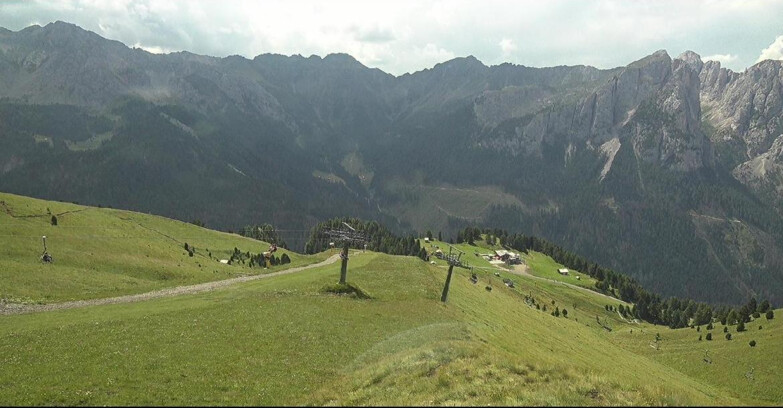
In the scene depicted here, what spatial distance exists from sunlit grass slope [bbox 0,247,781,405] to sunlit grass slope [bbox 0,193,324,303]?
607 inches

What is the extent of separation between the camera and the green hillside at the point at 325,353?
24781mm

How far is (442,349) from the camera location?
29.9 m

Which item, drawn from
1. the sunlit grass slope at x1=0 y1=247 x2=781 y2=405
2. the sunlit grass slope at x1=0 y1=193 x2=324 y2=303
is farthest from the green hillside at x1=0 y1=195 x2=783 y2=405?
the sunlit grass slope at x1=0 y1=193 x2=324 y2=303

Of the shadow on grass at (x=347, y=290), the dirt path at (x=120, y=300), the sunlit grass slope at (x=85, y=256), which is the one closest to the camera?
the dirt path at (x=120, y=300)

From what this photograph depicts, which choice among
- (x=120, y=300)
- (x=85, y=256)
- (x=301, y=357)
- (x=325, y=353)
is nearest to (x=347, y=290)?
(x=325, y=353)

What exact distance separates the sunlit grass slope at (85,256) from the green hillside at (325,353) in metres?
0.76

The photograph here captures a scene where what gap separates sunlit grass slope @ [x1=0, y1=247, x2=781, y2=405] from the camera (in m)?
24.1

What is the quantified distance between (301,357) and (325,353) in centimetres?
196

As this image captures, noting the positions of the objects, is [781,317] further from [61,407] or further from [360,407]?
[61,407]

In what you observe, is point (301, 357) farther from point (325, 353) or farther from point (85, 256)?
point (85, 256)

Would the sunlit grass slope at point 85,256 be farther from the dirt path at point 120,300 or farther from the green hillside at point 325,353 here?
the dirt path at point 120,300

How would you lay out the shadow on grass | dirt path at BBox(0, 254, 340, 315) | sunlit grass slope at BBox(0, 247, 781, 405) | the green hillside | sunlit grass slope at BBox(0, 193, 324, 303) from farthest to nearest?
1. sunlit grass slope at BBox(0, 193, 324, 303)
2. the shadow on grass
3. dirt path at BBox(0, 254, 340, 315)
4. the green hillside
5. sunlit grass slope at BBox(0, 247, 781, 405)

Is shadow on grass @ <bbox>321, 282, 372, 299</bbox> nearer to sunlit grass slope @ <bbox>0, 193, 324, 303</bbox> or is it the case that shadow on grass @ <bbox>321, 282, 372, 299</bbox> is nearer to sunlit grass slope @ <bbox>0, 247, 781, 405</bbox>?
sunlit grass slope @ <bbox>0, 247, 781, 405</bbox>

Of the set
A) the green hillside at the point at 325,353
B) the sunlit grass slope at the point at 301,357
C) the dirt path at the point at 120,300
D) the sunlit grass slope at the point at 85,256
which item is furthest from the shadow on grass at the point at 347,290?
the sunlit grass slope at the point at 85,256
